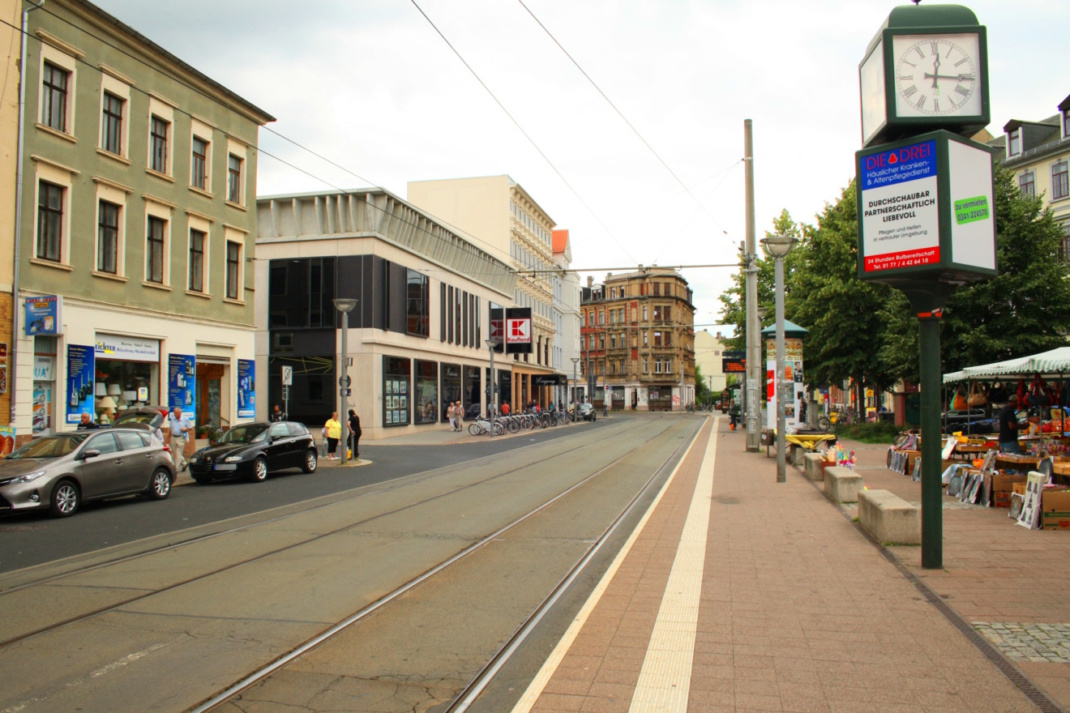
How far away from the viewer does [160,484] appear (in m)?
15.8

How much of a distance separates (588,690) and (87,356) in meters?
20.9

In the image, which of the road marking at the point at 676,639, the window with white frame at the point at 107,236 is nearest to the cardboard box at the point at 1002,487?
the road marking at the point at 676,639

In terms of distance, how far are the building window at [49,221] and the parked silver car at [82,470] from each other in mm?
7693

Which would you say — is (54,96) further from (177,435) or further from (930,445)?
(930,445)

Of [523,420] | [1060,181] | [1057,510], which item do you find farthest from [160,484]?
[1060,181]

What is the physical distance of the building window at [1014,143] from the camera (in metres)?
47.2

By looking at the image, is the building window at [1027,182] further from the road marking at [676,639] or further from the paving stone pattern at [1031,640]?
the paving stone pattern at [1031,640]

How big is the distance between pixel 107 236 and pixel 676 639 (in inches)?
861

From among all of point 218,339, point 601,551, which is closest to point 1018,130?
point 218,339

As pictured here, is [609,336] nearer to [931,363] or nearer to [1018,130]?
[1018,130]

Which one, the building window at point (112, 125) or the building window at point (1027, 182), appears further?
the building window at point (1027, 182)

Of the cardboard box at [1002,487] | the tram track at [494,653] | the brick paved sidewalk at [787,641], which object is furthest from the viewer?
the cardboard box at [1002,487]

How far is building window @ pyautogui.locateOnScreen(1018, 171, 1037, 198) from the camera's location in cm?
4575

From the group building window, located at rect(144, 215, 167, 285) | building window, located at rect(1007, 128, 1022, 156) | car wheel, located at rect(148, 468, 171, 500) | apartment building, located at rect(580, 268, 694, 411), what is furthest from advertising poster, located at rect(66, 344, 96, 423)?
apartment building, located at rect(580, 268, 694, 411)
